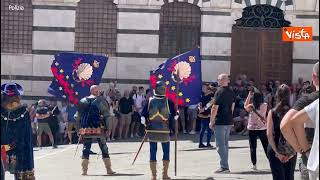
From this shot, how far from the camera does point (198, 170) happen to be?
45.3ft

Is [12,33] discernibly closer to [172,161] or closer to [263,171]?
[172,161]

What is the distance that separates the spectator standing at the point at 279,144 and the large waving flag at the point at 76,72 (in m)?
7.54

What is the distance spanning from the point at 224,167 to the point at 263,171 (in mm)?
765

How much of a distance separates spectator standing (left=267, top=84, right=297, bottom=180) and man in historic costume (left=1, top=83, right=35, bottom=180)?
2.92 meters

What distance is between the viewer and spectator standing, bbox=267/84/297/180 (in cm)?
890

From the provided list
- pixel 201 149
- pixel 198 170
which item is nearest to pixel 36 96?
pixel 201 149

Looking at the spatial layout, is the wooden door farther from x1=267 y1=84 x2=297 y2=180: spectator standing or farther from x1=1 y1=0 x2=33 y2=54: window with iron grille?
x1=267 y1=84 x2=297 y2=180: spectator standing

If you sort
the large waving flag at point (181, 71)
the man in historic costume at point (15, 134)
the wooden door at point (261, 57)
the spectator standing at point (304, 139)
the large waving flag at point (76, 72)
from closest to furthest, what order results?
the spectator standing at point (304, 139)
the man in historic costume at point (15, 134)
the large waving flag at point (181, 71)
the large waving flag at point (76, 72)
the wooden door at point (261, 57)

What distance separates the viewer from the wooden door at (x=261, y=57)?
22703 millimetres

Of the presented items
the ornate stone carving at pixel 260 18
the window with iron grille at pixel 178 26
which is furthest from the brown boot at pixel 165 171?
the ornate stone carving at pixel 260 18

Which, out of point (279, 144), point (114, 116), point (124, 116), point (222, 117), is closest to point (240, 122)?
point (124, 116)

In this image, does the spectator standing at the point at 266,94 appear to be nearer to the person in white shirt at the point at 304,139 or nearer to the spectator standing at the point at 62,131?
the spectator standing at the point at 62,131

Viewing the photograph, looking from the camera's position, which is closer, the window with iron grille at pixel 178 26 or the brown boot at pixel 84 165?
the brown boot at pixel 84 165

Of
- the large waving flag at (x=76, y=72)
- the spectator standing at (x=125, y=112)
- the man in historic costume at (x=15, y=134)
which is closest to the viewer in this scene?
the man in historic costume at (x=15, y=134)
